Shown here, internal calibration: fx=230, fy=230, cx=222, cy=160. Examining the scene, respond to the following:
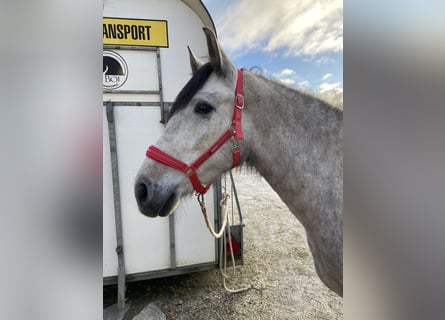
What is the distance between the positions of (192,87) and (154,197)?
1.63 ft

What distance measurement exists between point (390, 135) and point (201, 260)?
5.92 feet

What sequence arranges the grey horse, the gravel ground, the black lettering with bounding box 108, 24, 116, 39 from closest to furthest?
the grey horse, the black lettering with bounding box 108, 24, 116, 39, the gravel ground

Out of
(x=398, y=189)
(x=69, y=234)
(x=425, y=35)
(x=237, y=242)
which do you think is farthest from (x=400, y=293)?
(x=237, y=242)

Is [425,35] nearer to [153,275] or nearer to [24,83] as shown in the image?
[24,83]

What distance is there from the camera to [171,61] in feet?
5.46

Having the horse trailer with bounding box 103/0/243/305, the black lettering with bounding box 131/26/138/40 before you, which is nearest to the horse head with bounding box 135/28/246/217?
the horse trailer with bounding box 103/0/243/305

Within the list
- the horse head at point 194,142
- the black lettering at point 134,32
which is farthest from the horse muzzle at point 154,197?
the black lettering at point 134,32

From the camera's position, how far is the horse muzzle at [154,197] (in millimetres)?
947

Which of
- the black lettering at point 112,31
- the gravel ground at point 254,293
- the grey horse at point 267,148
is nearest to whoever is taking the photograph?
the grey horse at point 267,148

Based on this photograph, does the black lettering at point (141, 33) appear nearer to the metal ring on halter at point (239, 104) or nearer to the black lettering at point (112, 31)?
the black lettering at point (112, 31)

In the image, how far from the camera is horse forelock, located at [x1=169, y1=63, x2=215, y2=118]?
3.27ft

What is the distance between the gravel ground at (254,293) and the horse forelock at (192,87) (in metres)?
0.62

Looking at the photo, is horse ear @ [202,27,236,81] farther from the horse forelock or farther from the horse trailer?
the horse trailer

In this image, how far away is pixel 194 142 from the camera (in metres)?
0.96
